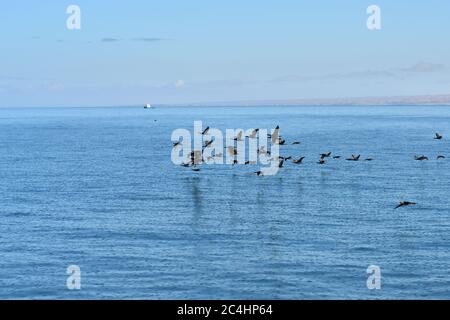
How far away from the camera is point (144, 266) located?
201 ft

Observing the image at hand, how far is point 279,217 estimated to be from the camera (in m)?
82.9

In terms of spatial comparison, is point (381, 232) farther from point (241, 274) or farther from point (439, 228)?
point (241, 274)

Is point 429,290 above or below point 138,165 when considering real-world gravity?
below

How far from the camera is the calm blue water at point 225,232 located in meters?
56.4

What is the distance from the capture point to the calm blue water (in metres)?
56.4

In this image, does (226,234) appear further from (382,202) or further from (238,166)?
(238,166)

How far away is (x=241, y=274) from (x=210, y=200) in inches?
1380

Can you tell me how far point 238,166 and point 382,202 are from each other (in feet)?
148

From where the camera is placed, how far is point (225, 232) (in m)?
74.3

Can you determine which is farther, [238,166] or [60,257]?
[238,166]

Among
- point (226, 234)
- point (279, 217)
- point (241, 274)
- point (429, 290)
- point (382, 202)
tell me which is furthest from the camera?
point (382, 202)

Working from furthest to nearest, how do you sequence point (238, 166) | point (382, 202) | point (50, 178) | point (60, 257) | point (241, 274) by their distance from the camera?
point (238, 166), point (50, 178), point (382, 202), point (60, 257), point (241, 274)
